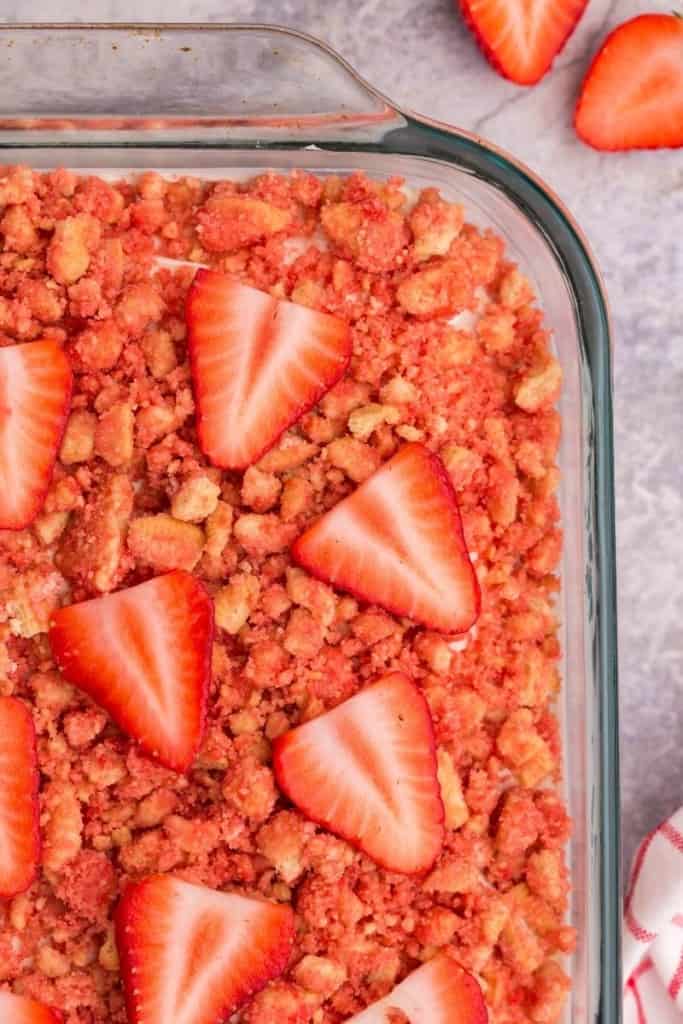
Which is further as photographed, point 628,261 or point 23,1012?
point 628,261

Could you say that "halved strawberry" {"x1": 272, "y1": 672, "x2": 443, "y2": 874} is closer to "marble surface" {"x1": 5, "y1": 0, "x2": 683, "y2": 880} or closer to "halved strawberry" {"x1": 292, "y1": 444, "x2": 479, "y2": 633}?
"halved strawberry" {"x1": 292, "y1": 444, "x2": 479, "y2": 633}

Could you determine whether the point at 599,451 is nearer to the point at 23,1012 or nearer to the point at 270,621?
the point at 270,621

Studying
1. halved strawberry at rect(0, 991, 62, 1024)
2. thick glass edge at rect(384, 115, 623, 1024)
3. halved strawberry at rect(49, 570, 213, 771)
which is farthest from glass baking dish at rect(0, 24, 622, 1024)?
halved strawberry at rect(0, 991, 62, 1024)

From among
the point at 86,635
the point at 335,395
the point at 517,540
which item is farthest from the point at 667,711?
the point at 86,635

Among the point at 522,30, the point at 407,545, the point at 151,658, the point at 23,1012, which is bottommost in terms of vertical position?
the point at 23,1012

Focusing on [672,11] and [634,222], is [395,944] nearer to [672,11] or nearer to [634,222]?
[634,222]

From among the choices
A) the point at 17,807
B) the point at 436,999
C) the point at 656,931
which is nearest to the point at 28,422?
the point at 17,807

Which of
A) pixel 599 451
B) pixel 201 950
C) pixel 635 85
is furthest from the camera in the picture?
pixel 635 85

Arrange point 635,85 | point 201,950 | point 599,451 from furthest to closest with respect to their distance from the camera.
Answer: point 635,85
point 599,451
point 201,950
